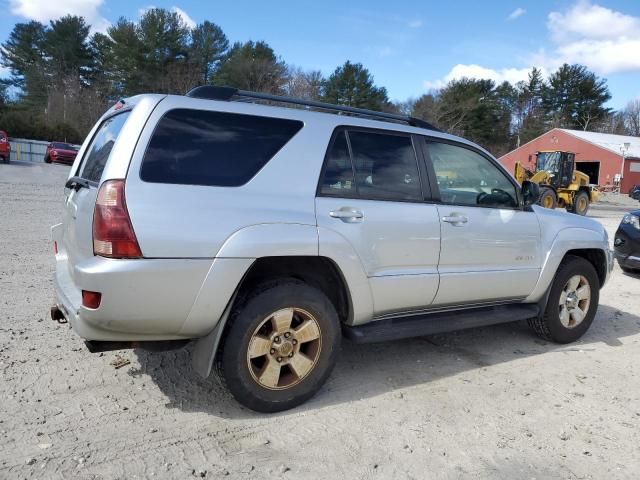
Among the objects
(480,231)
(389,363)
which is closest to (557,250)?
(480,231)

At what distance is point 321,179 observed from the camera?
3.33 m

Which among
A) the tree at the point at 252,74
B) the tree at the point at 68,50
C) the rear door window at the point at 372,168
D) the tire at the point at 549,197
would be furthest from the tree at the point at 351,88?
the rear door window at the point at 372,168

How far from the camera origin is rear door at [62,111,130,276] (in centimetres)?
291

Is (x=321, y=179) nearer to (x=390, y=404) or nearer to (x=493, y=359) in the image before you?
(x=390, y=404)

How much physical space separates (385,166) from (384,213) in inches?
15.7

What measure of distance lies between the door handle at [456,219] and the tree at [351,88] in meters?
51.2

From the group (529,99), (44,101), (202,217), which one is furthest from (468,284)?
(529,99)

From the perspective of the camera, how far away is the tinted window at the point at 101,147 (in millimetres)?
3145

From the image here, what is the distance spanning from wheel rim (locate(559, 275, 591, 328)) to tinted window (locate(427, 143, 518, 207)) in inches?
43.6

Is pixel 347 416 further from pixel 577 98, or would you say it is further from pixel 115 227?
pixel 577 98

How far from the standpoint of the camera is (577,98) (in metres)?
71.2

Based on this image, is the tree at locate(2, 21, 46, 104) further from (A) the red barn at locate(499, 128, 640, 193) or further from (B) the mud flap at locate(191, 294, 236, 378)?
(B) the mud flap at locate(191, 294, 236, 378)

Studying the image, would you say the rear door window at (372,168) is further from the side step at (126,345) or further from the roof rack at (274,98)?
the side step at (126,345)

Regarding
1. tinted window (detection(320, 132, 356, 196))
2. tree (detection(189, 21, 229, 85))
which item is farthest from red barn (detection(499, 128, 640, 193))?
tinted window (detection(320, 132, 356, 196))
